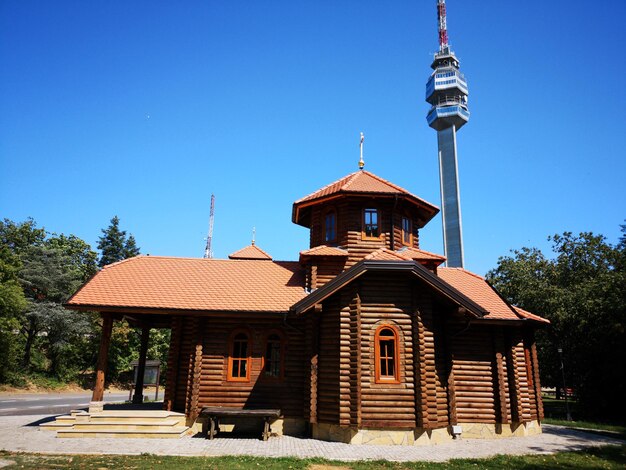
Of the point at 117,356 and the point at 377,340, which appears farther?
the point at 117,356

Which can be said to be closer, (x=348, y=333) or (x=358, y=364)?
(x=358, y=364)

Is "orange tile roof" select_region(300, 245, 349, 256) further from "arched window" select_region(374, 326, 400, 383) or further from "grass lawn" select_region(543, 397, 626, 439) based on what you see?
"grass lawn" select_region(543, 397, 626, 439)

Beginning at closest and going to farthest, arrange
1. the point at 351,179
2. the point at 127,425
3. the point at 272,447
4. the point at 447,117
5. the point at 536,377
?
the point at 272,447, the point at 127,425, the point at 536,377, the point at 351,179, the point at 447,117

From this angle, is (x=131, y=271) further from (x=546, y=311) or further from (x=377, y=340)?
(x=546, y=311)

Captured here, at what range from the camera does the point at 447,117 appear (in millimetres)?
76625

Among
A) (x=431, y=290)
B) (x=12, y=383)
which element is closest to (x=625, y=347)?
(x=431, y=290)

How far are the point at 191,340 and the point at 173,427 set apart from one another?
9.55ft

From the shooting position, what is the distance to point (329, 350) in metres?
13.2

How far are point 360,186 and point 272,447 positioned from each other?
33.6 ft

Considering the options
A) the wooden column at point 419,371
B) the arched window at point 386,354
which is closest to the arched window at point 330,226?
the arched window at point 386,354

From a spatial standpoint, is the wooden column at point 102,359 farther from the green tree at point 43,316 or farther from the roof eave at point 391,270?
the green tree at point 43,316

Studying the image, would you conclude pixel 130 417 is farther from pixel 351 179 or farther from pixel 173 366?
pixel 351 179

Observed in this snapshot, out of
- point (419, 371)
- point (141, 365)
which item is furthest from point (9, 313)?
point (419, 371)

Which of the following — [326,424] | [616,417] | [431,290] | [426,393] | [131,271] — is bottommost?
[616,417]
